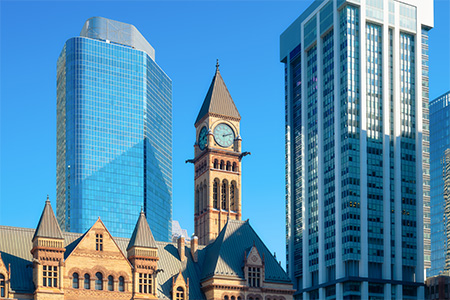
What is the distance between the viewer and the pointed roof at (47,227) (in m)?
112

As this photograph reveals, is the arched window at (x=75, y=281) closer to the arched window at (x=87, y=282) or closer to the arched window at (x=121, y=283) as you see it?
the arched window at (x=87, y=282)

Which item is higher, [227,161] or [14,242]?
[227,161]

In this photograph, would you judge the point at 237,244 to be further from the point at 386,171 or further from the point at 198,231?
the point at 386,171

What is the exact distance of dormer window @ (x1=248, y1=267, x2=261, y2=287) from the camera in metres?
124

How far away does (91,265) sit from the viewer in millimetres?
114000

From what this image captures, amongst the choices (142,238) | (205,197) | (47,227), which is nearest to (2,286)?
(47,227)

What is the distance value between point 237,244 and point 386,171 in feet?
249

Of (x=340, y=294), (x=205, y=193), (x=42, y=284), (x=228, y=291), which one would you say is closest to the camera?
(x=42, y=284)

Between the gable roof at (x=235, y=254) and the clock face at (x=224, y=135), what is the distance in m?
37.9

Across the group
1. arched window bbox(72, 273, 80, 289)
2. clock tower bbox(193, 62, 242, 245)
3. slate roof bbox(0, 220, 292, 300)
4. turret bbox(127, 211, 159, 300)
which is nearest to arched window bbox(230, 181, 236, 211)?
clock tower bbox(193, 62, 242, 245)

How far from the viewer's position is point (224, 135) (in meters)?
169

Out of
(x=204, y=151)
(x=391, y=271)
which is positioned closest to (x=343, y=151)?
(x=391, y=271)

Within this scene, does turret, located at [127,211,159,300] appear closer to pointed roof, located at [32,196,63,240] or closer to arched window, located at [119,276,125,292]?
arched window, located at [119,276,125,292]

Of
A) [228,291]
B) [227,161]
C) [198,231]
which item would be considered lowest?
[228,291]
